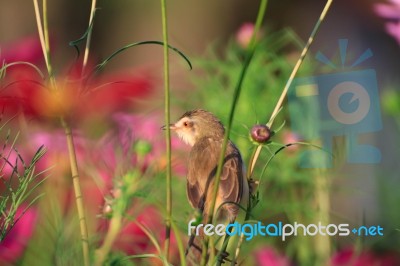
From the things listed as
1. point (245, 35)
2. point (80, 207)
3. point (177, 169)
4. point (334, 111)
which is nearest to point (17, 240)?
point (80, 207)

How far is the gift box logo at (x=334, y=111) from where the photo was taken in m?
1.01

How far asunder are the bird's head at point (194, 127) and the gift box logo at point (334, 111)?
10cm

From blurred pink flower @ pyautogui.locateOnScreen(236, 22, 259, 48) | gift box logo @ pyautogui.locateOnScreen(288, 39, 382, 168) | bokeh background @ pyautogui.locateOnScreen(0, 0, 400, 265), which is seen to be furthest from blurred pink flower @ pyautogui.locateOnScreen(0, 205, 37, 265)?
blurred pink flower @ pyautogui.locateOnScreen(236, 22, 259, 48)

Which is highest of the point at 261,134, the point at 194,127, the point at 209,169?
the point at 194,127

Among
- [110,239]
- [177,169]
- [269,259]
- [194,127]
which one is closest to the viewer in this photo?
[110,239]

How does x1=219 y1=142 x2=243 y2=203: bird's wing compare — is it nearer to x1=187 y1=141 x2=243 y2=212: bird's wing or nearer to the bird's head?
x1=187 y1=141 x2=243 y2=212: bird's wing

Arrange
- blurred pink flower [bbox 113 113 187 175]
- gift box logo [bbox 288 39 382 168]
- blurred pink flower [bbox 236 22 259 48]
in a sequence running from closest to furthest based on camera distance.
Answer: blurred pink flower [bbox 113 113 187 175], gift box logo [bbox 288 39 382 168], blurred pink flower [bbox 236 22 259 48]

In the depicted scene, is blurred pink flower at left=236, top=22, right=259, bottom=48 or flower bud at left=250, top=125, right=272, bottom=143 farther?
blurred pink flower at left=236, top=22, right=259, bottom=48

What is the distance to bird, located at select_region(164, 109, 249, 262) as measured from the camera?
2.65ft

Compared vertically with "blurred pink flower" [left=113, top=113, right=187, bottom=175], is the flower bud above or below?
below

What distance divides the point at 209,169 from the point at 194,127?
0.22 m

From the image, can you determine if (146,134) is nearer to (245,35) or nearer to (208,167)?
(208,167)

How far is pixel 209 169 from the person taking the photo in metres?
0.91

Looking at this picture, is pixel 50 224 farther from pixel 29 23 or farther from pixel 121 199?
pixel 29 23
